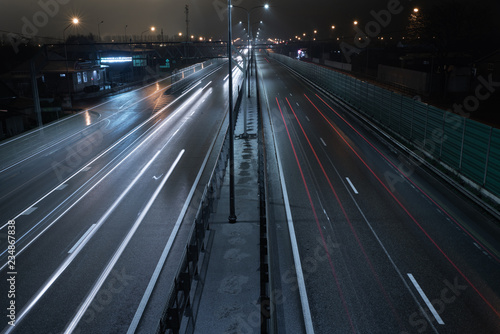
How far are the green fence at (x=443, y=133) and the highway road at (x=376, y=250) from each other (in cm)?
116

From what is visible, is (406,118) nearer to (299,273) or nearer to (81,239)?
(299,273)

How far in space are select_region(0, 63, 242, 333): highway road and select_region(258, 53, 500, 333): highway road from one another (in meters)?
3.61

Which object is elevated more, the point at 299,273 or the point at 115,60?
the point at 115,60

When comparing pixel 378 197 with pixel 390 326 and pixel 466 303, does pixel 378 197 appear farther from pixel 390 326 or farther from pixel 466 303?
pixel 390 326

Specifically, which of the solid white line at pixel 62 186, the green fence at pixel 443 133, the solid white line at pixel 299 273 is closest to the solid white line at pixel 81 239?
the solid white line at pixel 62 186

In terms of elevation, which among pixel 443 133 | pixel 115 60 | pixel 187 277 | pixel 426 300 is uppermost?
pixel 115 60

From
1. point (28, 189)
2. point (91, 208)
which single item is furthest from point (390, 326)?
point (28, 189)

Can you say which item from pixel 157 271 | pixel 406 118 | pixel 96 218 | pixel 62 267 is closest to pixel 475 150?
pixel 406 118

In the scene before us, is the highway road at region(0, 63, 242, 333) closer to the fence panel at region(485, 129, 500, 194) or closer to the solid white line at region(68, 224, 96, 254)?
the solid white line at region(68, 224, 96, 254)

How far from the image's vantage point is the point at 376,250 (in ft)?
41.0

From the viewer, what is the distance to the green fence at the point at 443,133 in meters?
15.7

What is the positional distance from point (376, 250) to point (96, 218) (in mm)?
9933

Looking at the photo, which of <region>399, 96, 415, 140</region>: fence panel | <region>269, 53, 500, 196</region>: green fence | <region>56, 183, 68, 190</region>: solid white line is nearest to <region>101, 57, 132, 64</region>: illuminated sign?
<region>269, 53, 500, 196</region>: green fence

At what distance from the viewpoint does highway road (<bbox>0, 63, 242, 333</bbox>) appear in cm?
1028
